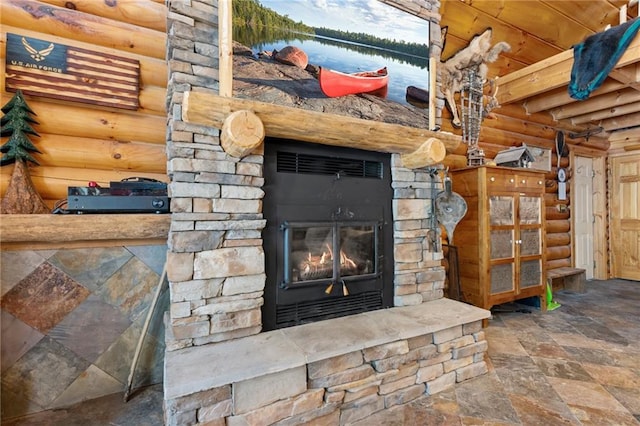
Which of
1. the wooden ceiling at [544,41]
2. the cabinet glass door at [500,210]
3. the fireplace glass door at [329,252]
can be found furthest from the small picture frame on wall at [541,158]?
the fireplace glass door at [329,252]

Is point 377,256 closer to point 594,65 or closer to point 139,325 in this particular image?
point 139,325

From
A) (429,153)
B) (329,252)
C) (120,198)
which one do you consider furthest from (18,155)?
(429,153)

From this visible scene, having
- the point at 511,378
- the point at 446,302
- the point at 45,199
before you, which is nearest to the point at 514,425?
the point at 511,378

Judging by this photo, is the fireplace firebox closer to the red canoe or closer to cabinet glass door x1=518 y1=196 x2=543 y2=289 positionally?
the red canoe

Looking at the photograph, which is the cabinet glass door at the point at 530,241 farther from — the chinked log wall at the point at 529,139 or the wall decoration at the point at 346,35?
the wall decoration at the point at 346,35

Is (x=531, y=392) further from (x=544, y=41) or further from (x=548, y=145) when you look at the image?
(x=544, y=41)

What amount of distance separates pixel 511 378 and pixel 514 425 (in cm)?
49

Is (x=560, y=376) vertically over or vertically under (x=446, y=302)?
under

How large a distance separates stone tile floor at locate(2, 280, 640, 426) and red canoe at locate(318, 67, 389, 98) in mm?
1907

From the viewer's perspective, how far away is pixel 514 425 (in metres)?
1.53

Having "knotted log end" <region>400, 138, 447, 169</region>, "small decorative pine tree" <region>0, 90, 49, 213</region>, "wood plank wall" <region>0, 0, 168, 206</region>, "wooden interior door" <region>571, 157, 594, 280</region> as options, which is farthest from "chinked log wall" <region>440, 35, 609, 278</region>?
"small decorative pine tree" <region>0, 90, 49, 213</region>

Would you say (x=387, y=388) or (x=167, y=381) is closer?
(x=167, y=381)

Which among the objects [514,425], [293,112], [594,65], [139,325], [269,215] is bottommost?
[514,425]

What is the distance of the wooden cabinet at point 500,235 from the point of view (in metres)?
2.82
